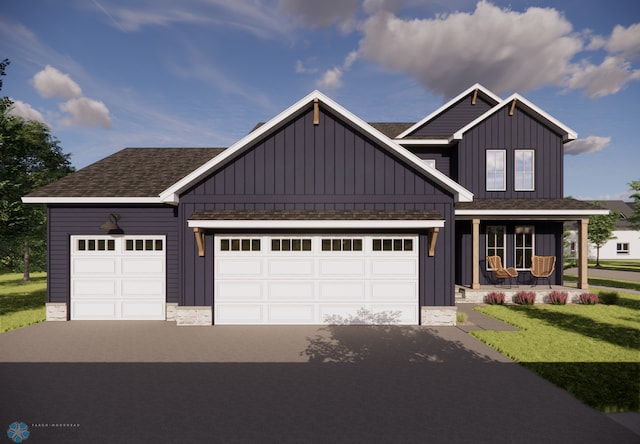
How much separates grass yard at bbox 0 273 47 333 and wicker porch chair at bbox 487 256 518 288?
17.2 m

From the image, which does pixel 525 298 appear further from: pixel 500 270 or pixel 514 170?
pixel 514 170

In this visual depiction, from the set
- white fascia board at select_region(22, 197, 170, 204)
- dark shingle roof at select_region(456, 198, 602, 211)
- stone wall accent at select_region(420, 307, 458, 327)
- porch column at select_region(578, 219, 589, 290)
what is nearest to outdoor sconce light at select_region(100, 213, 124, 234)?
white fascia board at select_region(22, 197, 170, 204)

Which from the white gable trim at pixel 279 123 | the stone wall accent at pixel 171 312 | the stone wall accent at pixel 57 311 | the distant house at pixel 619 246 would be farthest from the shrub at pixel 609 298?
the distant house at pixel 619 246

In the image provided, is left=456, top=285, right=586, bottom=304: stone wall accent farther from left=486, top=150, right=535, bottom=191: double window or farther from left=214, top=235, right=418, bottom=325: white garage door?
left=486, top=150, right=535, bottom=191: double window

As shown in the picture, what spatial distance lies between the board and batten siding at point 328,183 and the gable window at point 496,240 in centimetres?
623

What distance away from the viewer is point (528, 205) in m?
13.7

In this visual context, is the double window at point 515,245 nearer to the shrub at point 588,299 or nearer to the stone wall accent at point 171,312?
the shrub at point 588,299

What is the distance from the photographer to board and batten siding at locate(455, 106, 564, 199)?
14.8 m

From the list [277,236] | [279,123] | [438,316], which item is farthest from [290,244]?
[438,316]

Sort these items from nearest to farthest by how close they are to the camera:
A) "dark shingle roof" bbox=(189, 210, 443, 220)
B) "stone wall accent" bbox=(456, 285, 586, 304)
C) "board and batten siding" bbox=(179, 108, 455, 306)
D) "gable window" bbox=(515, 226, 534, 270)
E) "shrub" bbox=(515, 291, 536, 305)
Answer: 1. "dark shingle roof" bbox=(189, 210, 443, 220)
2. "board and batten siding" bbox=(179, 108, 455, 306)
3. "shrub" bbox=(515, 291, 536, 305)
4. "stone wall accent" bbox=(456, 285, 586, 304)
5. "gable window" bbox=(515, 226, 534, 270)

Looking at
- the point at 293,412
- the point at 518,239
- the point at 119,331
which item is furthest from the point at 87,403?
the point at 518,239

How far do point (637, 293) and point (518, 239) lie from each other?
279 inches

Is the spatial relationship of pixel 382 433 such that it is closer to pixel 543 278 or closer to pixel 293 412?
pixel 293 412

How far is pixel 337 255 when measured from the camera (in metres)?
9.81
